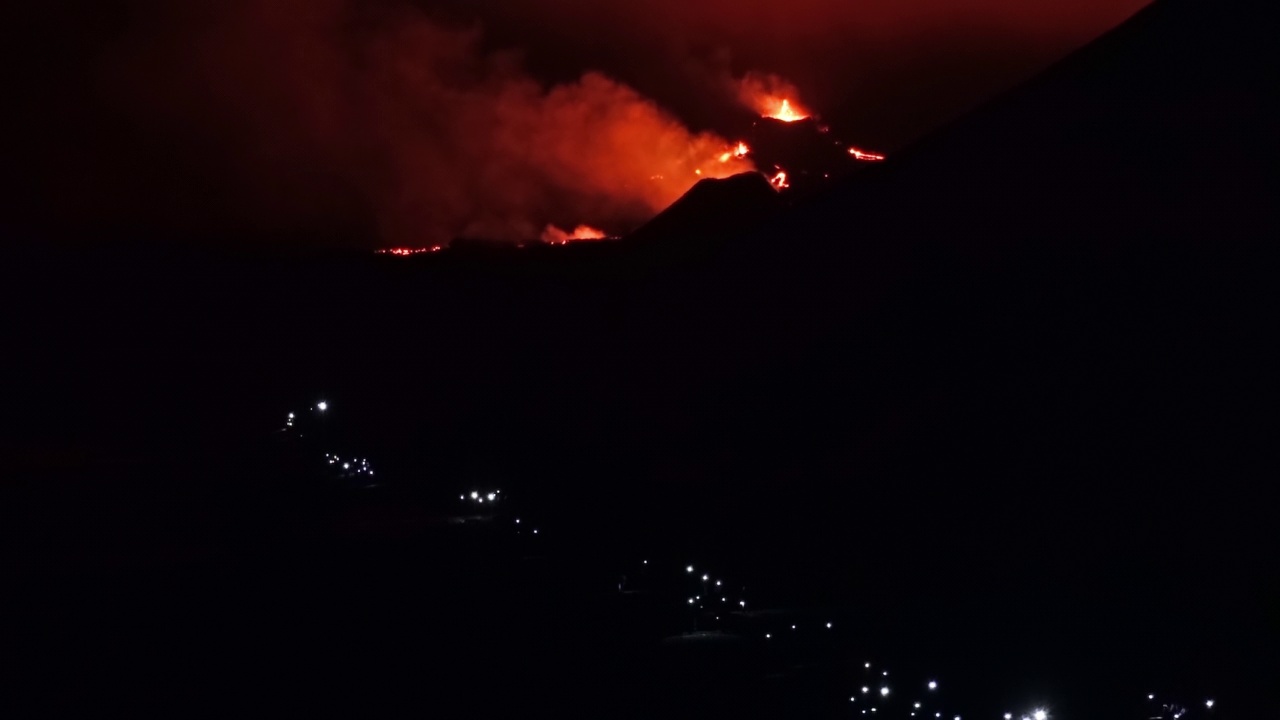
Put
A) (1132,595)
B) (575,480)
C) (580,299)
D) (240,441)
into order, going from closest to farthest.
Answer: (1132,595) → (575,480) → (240,441) → (580,299)

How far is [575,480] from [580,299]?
224ft

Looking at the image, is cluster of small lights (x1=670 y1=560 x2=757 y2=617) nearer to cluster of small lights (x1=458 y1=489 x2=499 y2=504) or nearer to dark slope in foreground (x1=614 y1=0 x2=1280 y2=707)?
dark slope in foreground (x1=614 y1=0 x2=1280 y2=707)

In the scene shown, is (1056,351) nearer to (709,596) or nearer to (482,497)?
(482,497)

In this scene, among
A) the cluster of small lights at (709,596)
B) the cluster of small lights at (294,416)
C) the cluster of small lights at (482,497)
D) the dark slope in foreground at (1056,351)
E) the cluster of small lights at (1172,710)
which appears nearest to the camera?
the cluster of small lights at (1172,710)

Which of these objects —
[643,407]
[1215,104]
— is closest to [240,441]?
[643,407]

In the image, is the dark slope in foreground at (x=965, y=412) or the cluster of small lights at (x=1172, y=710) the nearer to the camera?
the cluster of small lights at (x=1172, y=710)

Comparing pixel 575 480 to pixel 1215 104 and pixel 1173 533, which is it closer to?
pixel 1173 533

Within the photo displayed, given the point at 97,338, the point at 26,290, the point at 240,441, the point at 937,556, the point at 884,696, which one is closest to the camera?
the point at 884,696

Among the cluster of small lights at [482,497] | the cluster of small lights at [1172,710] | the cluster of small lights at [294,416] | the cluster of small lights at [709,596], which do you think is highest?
the cluster of small lights at [294,416]

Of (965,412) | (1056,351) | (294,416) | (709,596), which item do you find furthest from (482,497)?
(294,416)

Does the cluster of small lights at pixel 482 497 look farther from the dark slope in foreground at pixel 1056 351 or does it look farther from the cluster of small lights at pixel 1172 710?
the cluster of small lights at pixel 1172 710

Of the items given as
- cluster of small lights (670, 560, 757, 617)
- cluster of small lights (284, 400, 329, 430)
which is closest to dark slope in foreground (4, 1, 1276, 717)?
cluster of small lights (670, 560, 757, 617)

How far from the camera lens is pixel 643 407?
217 ft

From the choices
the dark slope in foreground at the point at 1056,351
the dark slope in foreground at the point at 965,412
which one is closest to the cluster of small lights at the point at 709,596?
the dark slope in foreground at the point at 965,412
